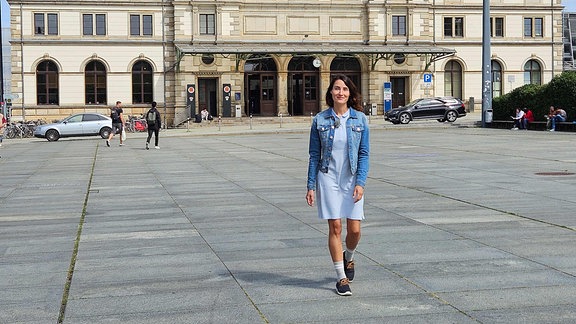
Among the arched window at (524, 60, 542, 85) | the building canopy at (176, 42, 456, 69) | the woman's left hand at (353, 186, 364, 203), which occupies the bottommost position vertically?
the woman's left hand at (353, 186, 364, 203)

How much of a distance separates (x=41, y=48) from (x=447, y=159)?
4550 centimetres

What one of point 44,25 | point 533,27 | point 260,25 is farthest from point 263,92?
point 533,27

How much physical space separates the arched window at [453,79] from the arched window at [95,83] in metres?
26.6

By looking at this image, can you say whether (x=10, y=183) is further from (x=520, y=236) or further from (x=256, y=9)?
(x=256, y=9)

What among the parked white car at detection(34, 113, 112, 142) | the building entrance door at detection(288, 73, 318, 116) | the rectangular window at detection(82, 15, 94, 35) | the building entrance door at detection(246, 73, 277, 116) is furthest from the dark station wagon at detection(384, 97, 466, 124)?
the rectangular window at detection(82, 15, 94, 35)

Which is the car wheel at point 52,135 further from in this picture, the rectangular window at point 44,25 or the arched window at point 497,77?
the arched window at point 497,77

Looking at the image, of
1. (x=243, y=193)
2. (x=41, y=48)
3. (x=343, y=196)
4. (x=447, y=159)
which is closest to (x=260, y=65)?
(x=41, y=48)

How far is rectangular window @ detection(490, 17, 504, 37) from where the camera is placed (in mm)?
69438

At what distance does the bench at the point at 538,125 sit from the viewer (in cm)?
3941

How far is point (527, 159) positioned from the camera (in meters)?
22.3

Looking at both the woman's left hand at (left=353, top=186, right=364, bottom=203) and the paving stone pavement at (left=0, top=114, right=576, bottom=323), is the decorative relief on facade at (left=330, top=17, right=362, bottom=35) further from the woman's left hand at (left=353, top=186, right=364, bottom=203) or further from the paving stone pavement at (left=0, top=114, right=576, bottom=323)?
the woman's left hand at (left=353, top=186, right=364, bottom=203)

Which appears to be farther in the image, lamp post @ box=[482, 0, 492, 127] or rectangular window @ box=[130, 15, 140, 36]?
rectangular window @ box=[130, 15, 140, 36]

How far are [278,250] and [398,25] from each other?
59.2 m

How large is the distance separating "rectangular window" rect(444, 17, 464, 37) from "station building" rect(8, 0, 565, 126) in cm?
8
